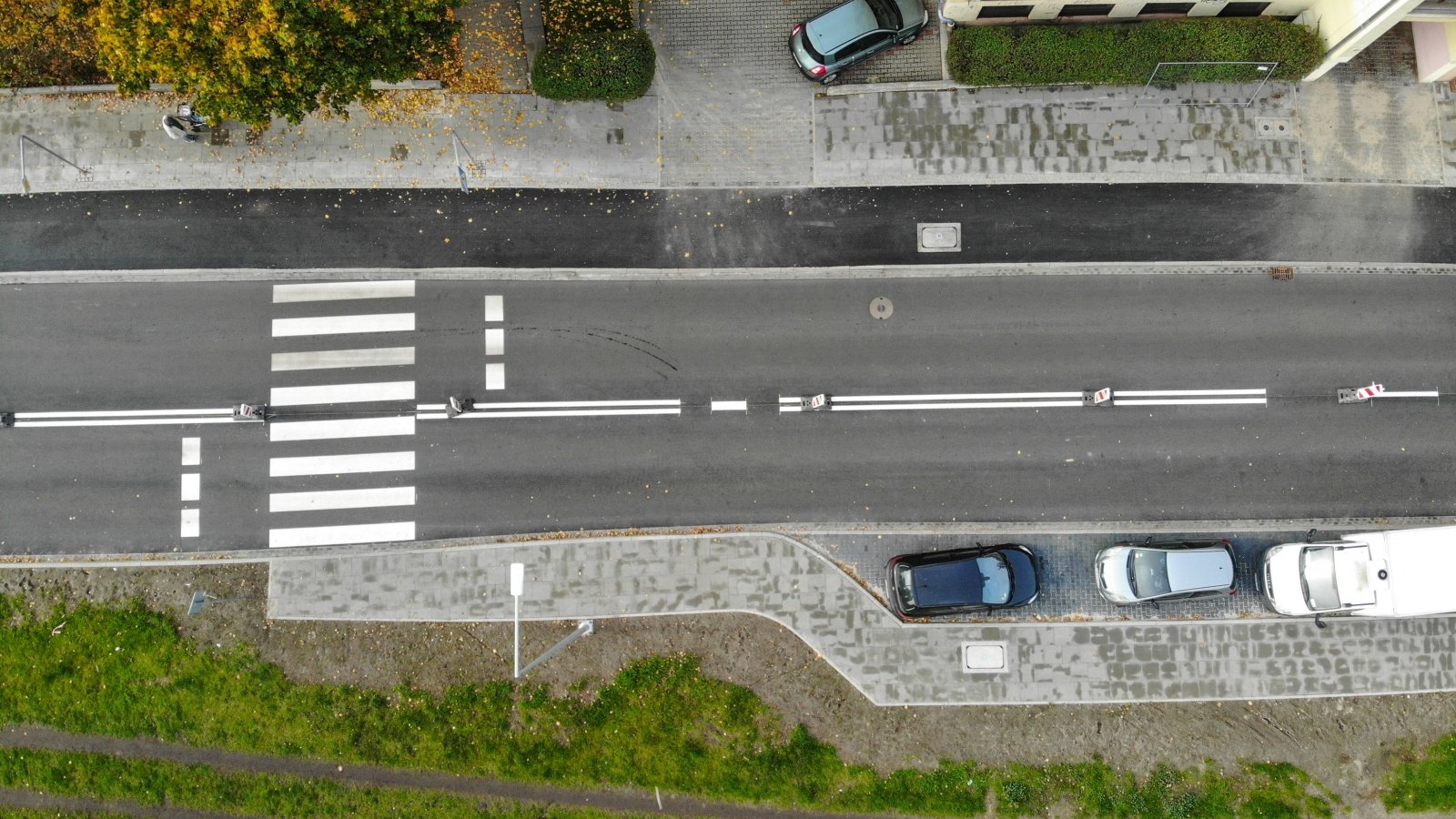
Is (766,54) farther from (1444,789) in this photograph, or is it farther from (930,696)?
(1444,789)

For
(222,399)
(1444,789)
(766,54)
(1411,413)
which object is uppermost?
(766,54)

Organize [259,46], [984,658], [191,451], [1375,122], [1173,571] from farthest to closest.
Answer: [1375,122], [191,451], [984,658], [1173,571], [259,46]

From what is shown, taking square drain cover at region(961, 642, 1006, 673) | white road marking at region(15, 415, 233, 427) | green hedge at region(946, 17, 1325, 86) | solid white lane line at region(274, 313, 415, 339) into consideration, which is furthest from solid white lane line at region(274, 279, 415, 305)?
square drain cover at region(961, 642, 1006, 673)

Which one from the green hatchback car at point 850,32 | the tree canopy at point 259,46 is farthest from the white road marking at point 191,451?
the green hatchback car at point 850,32

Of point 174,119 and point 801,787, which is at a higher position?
point 174,119

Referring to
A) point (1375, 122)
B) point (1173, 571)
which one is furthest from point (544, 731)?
point (1375, 122)

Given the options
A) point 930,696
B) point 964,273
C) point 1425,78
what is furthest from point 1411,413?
point 930,696

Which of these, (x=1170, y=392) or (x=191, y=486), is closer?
(x=1170, y=392)

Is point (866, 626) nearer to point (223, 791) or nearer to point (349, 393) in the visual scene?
point (349, 393)
